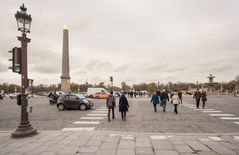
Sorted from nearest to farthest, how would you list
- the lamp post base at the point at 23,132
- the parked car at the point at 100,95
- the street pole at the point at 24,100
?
the lamp post base at the point at 23,132 < the street pole at the point at 24,100 < the parked car at the point at 100,95

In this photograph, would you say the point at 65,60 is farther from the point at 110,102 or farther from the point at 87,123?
the point at 87,123

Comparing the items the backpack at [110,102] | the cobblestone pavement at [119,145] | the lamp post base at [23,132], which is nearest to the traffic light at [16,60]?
the lamp post base at [23,132]

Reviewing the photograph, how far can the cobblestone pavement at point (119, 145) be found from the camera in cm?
705

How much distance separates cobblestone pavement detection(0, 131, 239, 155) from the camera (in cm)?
705

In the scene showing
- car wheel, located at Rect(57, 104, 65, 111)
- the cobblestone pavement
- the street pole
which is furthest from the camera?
car wheel, located at Rect(57, 104, 65, 111)

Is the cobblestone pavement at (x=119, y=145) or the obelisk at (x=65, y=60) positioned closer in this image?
the cobblestone pavement at (x=119, y=145)

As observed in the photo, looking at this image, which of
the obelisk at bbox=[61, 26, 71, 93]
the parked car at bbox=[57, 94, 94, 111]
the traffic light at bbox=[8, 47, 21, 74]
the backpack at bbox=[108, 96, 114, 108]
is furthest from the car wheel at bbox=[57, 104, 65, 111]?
the obelisk at bbox=[61, 26, 71, 93]

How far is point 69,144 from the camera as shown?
315 inches

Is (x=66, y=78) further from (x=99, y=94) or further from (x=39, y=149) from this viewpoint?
(x=39, y=149)

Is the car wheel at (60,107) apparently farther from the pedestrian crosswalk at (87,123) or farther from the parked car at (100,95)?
the parked car at (100,95)

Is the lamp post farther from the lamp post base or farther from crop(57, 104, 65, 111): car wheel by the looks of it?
crop(57, 104, 65, 111): car wheel

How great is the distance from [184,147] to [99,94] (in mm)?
41855

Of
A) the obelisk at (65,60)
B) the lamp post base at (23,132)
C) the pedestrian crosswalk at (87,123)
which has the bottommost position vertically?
the pedestrian crosswalk at (87,123)

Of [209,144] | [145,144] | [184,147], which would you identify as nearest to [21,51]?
[145,144]
